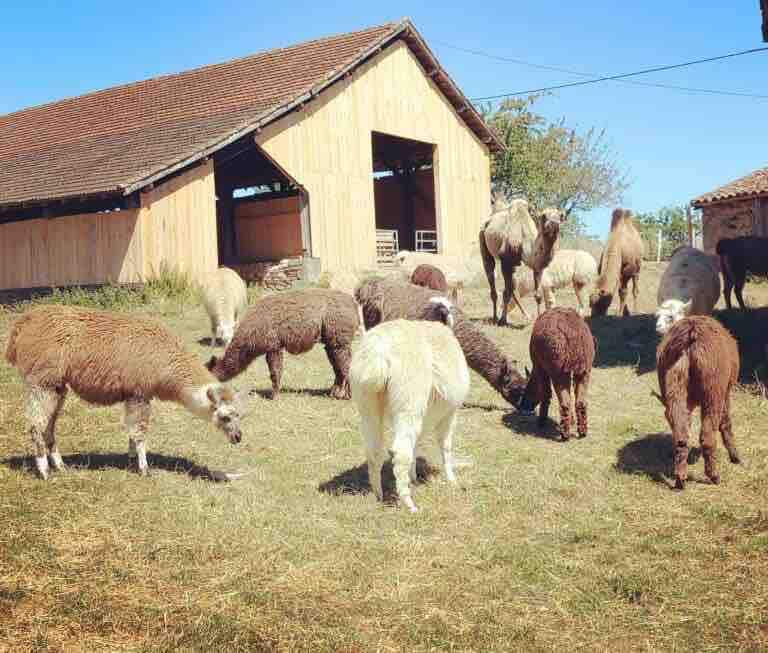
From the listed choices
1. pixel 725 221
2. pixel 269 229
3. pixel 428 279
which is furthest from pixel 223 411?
pixel 725 221

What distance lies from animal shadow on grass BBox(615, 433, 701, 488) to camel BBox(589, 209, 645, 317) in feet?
20.3

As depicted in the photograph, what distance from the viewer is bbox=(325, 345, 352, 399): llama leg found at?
9.78 m

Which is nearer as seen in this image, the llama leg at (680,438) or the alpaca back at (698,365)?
the llama leg at (680,438)

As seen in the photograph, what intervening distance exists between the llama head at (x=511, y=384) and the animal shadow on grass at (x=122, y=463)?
146 inches

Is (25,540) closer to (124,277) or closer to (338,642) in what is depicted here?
(338,642)

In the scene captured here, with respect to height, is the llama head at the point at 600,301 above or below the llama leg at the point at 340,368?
above

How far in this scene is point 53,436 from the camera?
22.5ft

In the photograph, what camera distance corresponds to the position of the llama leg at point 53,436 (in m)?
6.74

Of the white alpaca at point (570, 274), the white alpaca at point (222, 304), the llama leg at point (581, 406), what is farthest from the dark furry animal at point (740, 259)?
the white alpaca at point (222, 304)

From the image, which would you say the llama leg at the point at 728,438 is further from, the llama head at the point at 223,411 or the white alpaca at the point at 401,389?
the llama head at the point at 223,411

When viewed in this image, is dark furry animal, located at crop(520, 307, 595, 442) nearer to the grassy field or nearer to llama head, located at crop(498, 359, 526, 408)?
the grassy field

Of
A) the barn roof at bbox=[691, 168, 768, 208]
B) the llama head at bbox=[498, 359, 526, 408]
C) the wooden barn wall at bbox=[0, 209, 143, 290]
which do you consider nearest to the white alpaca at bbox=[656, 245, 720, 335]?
the llama head at bbox=[498, 359, 526, 408]

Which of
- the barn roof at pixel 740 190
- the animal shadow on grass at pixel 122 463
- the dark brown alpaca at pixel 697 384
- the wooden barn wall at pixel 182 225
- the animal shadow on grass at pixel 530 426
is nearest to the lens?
the dark brown alpaca at pixel 697 384

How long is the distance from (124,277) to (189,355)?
1067cm
